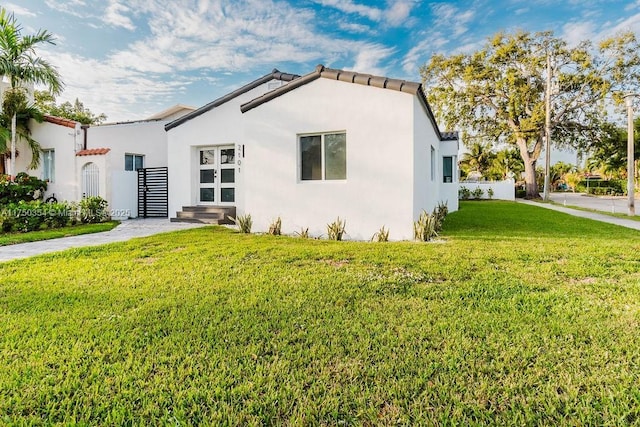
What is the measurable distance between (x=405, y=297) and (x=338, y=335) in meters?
1.36

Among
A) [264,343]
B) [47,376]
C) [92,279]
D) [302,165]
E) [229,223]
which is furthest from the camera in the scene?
[229,223]

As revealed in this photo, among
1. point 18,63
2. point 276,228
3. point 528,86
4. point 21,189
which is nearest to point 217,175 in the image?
point 276,228

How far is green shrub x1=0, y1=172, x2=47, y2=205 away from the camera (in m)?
13.0

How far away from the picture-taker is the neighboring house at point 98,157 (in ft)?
47.1

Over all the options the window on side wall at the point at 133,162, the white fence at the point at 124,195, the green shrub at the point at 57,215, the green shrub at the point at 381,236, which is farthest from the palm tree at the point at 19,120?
the green shrub at the point at 381,236

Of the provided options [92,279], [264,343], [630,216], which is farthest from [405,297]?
[630,216]

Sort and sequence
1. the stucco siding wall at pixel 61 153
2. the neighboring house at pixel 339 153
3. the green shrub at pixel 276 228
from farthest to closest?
1. the stucco siding wall at pixel 61 153
2. the green shrub at pixel 276 228
3. the neighboring house at pixel 339 153

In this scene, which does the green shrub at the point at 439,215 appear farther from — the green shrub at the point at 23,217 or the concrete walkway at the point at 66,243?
the green shrub at the point at 23,217

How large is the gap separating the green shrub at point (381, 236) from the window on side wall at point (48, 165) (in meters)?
15.0

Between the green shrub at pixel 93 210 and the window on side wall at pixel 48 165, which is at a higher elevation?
the window on side wall at pixel 48 165

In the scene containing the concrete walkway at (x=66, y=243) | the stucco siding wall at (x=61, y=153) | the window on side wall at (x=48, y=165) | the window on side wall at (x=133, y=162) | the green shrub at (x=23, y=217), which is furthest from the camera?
the window on side wall at (x=133, y=162)

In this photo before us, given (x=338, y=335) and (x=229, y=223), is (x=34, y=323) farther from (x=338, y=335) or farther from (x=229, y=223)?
(x=229, y=223)

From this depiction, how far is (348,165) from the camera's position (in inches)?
362

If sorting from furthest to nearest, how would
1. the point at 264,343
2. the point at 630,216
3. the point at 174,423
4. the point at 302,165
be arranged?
the point at 630,216 → the point at 302,165 → the point at 264,343 → the point at 174,423
